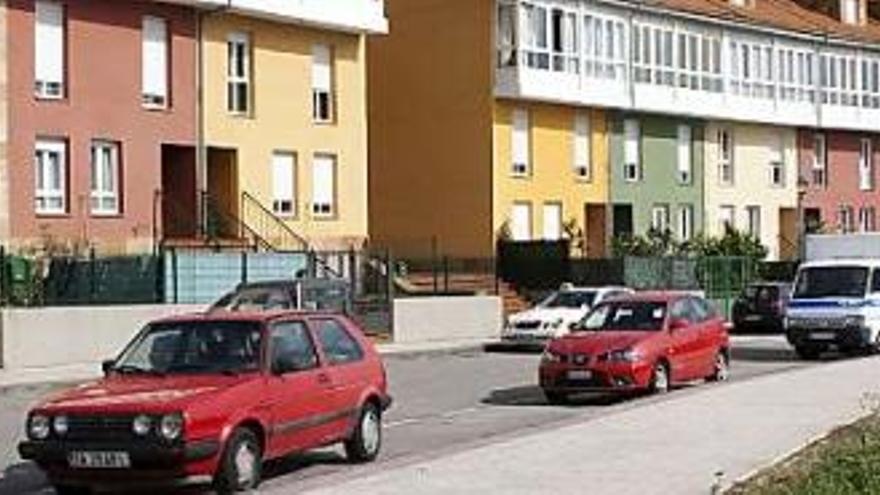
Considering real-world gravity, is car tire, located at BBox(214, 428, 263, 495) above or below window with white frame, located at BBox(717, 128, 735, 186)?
below

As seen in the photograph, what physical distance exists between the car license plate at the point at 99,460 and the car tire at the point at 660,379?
1173 centimetres

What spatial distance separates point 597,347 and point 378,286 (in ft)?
59.7

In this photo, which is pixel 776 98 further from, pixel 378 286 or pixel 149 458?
pixel 149 458

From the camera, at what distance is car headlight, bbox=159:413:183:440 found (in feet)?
45.1

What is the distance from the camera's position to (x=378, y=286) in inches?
1658

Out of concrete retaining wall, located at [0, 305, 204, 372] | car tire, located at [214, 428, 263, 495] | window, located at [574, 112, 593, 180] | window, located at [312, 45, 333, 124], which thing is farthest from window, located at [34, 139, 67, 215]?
car tire, located at [214, 428, 263, 495]

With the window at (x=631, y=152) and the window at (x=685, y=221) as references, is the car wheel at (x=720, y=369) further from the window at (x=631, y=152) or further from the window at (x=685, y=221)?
the window at (x=685, y=221)

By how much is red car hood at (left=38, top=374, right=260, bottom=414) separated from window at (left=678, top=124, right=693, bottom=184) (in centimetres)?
5035

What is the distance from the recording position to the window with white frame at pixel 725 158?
66.5m

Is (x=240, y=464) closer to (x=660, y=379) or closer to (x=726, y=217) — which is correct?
(x=660, y=379)

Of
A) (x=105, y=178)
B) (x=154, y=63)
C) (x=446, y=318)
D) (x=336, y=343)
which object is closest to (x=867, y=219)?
(x=446, y=318)

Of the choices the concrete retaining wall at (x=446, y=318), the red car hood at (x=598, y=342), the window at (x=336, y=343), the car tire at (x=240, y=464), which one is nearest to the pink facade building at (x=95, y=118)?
the concrete retaining wall at (x=446, y=318)

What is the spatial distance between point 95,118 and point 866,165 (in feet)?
148

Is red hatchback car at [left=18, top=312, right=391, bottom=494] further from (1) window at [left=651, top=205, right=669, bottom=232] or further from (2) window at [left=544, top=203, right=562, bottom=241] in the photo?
(1) window at [left=651, top=205, right=669, bottom=232]
